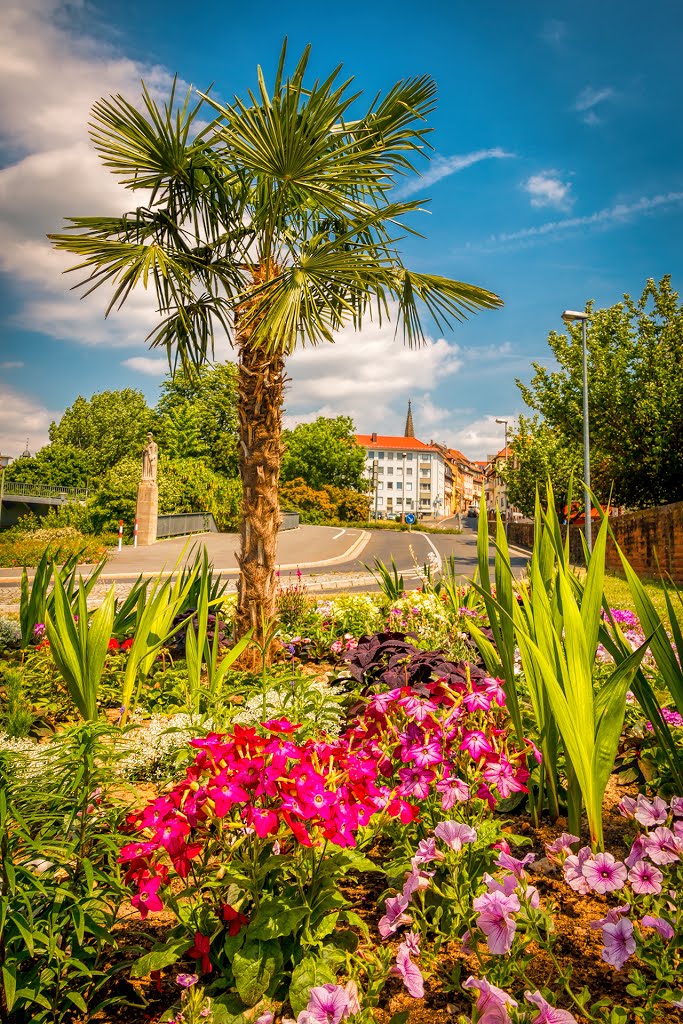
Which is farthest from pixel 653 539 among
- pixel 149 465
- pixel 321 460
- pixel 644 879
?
pixel 321 460

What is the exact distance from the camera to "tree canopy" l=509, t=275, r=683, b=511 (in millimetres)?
20703

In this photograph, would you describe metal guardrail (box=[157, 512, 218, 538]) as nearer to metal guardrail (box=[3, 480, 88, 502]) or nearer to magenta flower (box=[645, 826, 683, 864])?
metal guardrail (box=[3, 480, 88, 502])

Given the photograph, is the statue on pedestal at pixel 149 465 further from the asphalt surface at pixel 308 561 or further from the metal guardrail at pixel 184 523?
the metal guardrail at pixel 184 523

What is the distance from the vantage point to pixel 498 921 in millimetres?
1266

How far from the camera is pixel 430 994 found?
60.5 inches

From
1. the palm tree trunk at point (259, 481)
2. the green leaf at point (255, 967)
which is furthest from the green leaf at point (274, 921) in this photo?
the palm tree trunk at point (259, 481)

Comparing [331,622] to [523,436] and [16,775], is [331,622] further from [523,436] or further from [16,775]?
[523,436]

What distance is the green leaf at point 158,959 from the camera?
1.39 metres

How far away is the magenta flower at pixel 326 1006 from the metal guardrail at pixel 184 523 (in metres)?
27.0

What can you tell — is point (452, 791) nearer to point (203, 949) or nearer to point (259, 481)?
point (203, 949)

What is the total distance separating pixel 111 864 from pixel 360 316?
547cm

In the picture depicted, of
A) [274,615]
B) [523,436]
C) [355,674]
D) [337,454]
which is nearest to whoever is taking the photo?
[355,674]

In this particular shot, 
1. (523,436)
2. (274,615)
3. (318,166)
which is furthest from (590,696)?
(523,436)

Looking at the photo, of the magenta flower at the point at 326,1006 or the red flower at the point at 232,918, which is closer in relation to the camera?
the magenta flower at the point at 326,1006
